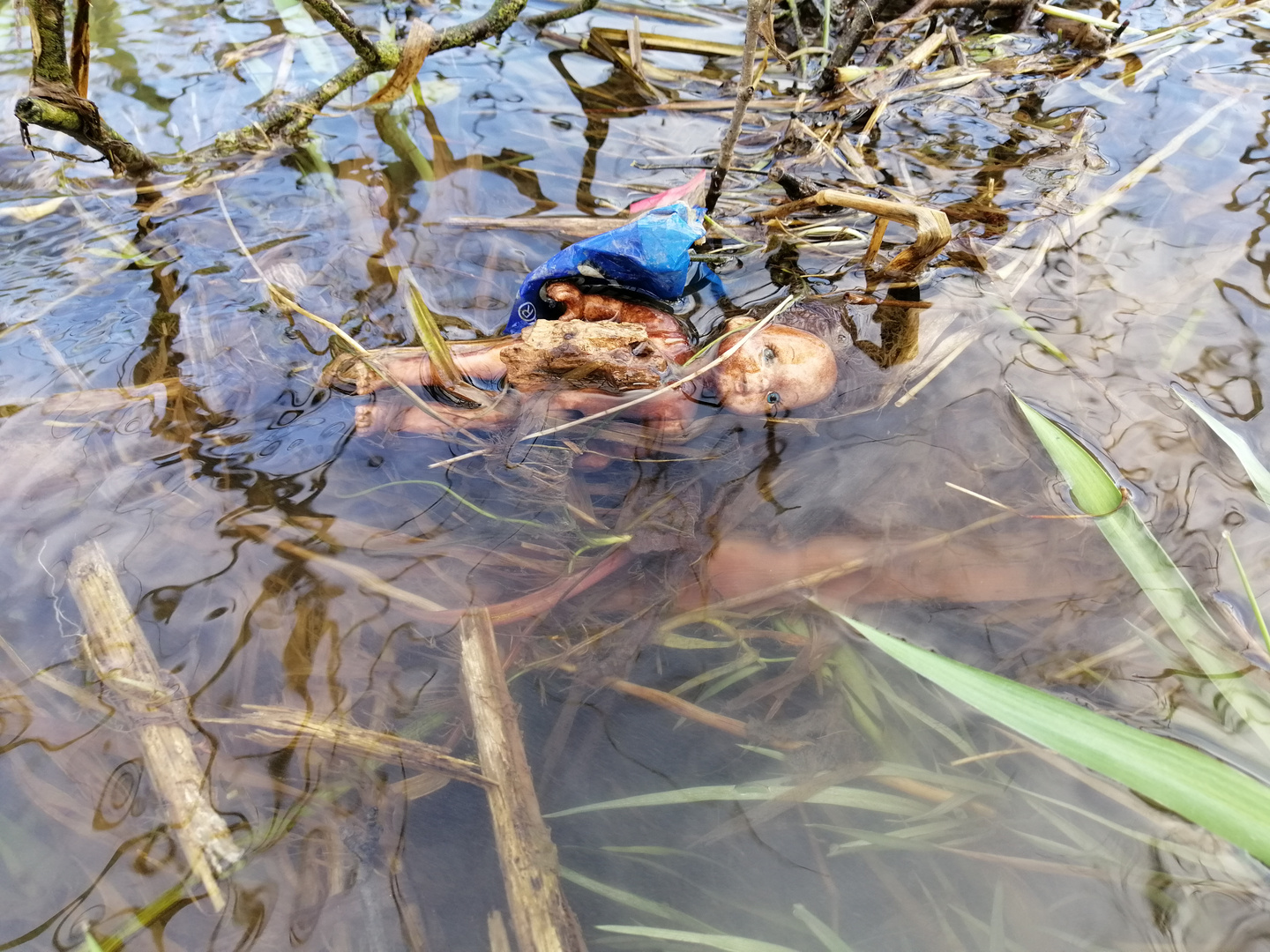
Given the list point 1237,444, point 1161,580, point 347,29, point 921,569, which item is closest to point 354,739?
point 921,569

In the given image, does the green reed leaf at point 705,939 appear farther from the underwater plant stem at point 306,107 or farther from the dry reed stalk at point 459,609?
the underwater plant stem at point 306,107

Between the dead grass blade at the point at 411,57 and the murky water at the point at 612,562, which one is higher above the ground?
the dead grass blade at the point at 411,57

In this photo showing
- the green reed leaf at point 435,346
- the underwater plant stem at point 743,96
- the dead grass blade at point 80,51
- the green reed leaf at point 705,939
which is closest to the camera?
the green reed leaf at point 705,939

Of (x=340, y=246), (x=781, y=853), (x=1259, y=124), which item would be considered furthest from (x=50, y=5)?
(x=1259, y=124)

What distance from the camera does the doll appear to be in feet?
6.77

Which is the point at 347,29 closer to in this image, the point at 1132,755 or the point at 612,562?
the point at 612,562

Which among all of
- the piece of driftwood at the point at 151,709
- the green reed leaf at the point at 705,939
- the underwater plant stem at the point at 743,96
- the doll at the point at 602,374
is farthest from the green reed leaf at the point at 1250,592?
the piece of driftwood at the point at 151,709

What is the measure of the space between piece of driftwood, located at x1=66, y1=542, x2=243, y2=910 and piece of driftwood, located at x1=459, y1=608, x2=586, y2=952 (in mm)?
554

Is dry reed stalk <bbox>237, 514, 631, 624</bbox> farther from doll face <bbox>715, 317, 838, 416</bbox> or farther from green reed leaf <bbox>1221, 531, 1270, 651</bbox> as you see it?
green reed leaf <bbox>1221, 531, 1270, 651</bbox>

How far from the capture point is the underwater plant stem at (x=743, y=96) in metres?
2.28

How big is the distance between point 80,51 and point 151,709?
99.0 inches

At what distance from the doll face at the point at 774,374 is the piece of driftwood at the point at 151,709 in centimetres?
167

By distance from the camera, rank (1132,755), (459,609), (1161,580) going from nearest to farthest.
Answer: (1132,755)
(1161,580)
(459,609)

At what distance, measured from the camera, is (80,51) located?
2588mm
